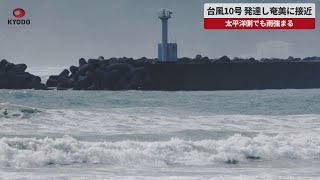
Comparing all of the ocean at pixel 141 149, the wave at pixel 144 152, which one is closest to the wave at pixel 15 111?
the ocean at pixel 141 149

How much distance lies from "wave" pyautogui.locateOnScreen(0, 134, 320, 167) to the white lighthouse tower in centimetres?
5315

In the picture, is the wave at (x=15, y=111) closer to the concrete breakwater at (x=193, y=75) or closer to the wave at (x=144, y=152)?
the wave at (x=144, y=152)

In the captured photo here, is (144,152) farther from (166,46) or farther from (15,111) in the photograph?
(166,46)

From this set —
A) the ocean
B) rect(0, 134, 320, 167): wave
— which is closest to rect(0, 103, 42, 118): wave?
the ocean

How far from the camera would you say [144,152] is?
52.5 feet

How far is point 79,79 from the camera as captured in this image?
252 feet

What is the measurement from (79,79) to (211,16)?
54.0 metres

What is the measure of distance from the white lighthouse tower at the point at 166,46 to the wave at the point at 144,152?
5315cm

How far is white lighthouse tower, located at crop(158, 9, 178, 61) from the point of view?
7100 cm

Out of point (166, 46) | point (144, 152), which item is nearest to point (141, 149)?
point (144, 152)

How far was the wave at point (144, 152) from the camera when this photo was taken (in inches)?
586

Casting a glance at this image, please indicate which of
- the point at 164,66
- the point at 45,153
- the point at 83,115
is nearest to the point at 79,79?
the point at 164,66

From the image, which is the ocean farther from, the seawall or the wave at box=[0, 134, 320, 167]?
the seawall

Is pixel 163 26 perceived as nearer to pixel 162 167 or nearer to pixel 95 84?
pixel 95 84
